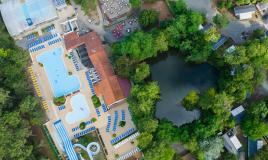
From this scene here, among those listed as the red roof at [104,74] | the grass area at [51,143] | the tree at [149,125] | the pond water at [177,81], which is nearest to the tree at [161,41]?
the pond water at [177,81]

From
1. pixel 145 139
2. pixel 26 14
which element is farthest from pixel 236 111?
pixel 26 14

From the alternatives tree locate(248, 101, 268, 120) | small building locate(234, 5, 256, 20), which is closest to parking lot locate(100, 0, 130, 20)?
small building locate(234, 5, 256, 20)

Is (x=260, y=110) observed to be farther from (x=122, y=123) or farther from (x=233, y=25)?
(x=122, y=123)

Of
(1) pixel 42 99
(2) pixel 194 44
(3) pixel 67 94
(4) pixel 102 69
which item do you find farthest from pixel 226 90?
(1) pixel 42 99

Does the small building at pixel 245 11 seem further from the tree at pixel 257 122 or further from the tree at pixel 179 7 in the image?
the tree at pixel 257 122

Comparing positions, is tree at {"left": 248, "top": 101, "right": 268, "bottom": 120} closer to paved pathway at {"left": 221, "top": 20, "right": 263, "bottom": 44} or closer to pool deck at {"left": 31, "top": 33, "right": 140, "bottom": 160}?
paved pathway at {"left": 221, "top": 20, "right": 263, "bottom": 44}

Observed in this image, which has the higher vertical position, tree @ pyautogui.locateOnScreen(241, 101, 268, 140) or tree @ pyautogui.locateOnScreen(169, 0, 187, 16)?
tree @ pyautogui.locateOnScreen(169, 0, 187, 16)
